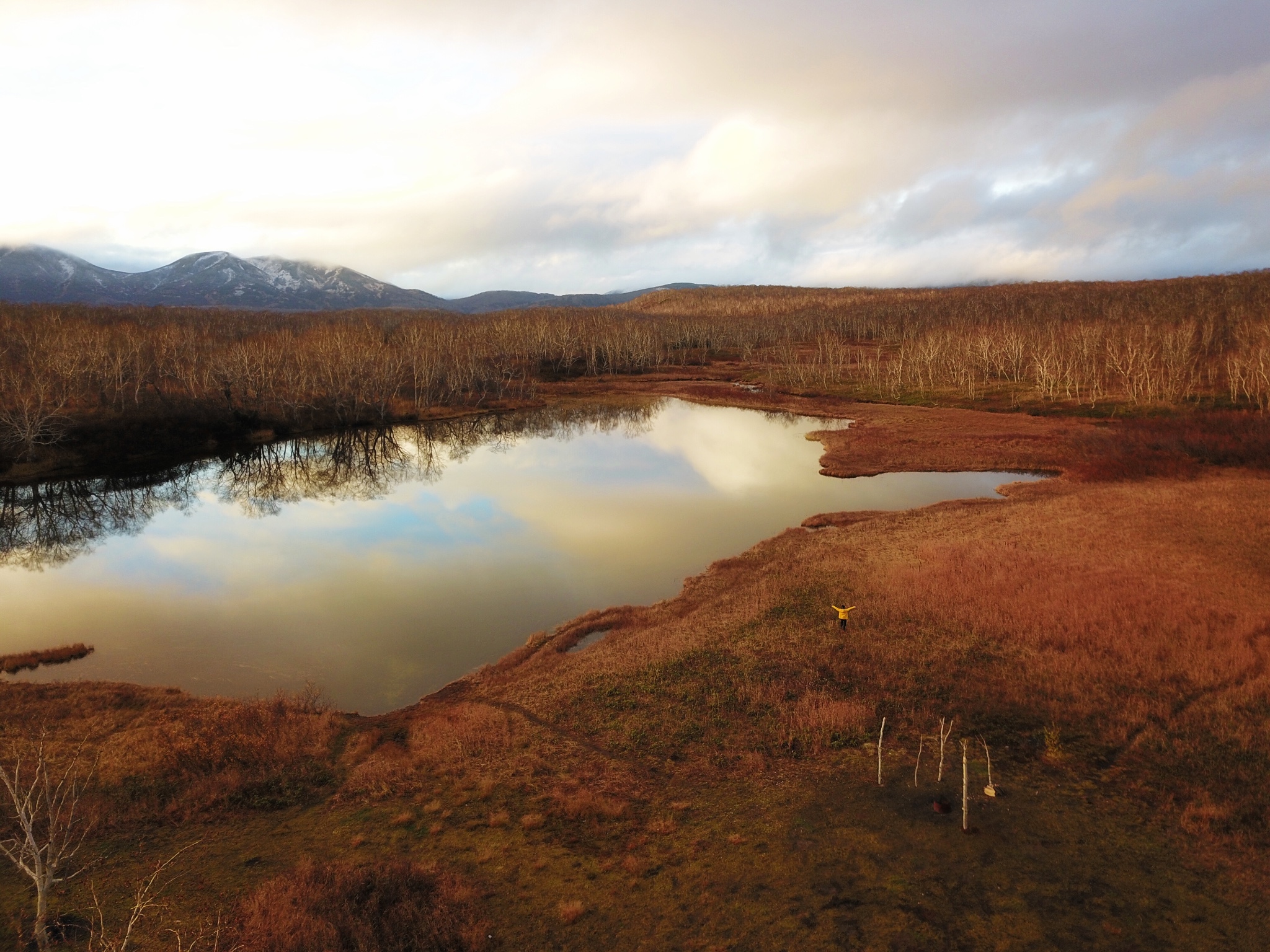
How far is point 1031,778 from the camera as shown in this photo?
13570 millimetres

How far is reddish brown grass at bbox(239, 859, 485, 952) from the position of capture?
984 cm

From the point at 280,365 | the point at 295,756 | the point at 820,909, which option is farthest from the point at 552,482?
the point at 280,365

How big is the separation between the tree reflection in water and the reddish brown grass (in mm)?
31349

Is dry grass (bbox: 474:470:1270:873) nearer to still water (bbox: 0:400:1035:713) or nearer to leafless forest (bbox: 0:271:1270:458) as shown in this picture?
still water (bbox: 0:400:1035:713)

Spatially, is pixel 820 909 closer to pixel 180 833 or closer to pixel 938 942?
pixel 938 942

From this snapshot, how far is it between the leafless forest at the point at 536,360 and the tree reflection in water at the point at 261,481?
580 centimetres

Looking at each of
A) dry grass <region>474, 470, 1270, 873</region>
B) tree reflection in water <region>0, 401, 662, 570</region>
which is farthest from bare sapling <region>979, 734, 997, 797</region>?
tree reflection in water <region>0, 401, 662, 570</region>

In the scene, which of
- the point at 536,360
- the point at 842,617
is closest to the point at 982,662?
the point at 842,617

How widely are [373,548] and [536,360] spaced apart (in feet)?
265

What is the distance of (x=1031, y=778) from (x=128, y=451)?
6238cm

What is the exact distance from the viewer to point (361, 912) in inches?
412

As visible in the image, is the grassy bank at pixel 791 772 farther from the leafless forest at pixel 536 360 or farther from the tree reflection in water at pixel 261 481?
the leafless forest at pixel 536 360

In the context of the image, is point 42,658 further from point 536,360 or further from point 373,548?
point 536,360

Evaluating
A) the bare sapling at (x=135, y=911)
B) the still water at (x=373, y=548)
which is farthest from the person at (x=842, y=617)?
the bare sapling at (x=135, y=911)
